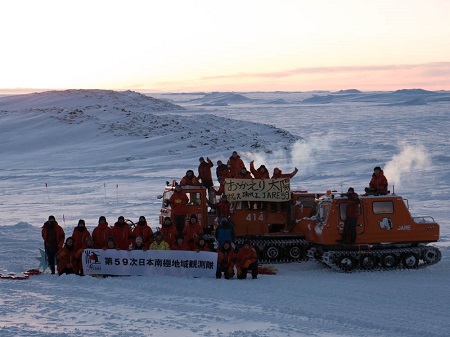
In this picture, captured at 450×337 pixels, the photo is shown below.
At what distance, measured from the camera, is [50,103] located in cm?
7288

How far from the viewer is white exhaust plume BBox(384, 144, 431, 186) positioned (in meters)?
33.9

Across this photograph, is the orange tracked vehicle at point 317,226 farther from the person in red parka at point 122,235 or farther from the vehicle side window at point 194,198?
the person in red parka at point 122,235

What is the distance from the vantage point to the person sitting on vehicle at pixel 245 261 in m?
13.9

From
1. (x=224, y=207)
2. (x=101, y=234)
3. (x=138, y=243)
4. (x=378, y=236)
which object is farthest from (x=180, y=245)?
(x=378, y=236)

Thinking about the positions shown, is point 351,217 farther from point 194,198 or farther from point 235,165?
point 235,165

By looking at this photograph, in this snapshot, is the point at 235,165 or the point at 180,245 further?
the point at 235,165

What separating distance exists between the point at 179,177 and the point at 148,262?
19568 mm

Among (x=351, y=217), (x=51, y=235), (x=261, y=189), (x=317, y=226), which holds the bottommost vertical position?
(x=51, y=235)

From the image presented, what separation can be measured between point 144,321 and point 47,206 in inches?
665

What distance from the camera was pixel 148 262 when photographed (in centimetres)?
1412

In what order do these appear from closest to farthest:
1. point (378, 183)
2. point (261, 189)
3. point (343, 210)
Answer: point (343, 210), point (378, 183), point (261, 189)

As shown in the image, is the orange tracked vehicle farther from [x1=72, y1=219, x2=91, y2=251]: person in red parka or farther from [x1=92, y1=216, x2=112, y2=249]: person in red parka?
[x1=72, y1=219, x2=91, y2=251]: person in red parka

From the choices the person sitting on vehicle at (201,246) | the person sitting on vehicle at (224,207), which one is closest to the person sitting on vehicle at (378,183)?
the person sitting on vehicle at (224,207)

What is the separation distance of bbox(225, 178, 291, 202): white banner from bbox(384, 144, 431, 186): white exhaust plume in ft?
46.5
